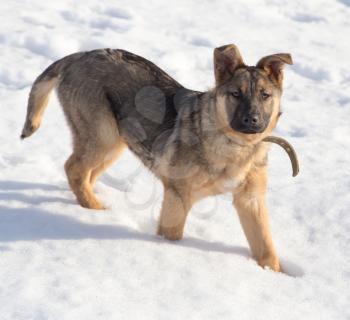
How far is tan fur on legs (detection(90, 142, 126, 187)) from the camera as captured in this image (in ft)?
18.2

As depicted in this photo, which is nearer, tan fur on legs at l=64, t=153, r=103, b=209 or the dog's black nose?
the dog's black nose

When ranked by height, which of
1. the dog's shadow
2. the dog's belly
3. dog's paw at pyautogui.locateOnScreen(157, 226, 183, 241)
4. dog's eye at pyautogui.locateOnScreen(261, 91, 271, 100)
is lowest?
the dog's shadow

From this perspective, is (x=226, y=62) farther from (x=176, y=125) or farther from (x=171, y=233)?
(x=171, y=233)

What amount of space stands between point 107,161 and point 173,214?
115 cm

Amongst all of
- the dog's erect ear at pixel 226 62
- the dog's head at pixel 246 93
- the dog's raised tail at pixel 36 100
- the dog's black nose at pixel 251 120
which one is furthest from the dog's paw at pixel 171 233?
the dog's raised tail at pixel 36 100

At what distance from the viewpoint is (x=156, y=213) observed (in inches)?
213

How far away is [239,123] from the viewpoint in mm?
4418

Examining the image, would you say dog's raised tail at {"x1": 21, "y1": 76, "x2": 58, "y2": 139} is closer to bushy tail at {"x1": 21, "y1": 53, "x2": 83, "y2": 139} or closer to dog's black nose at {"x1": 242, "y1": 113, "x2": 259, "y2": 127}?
bushy tail at {"x1": 21, "y1": 53, "x2": 83, "y2": 139}

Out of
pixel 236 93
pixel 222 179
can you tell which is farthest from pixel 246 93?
pixel 222 179

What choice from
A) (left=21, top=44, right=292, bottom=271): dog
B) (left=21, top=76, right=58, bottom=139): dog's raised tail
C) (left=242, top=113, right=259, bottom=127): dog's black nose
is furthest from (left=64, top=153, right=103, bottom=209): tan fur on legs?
(left=242, top=113, right=259, bottom=127): dog's black nose

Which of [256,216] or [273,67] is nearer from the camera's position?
[273,67]

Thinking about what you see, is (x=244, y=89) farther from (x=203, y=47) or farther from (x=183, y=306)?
(x=203, y=47)

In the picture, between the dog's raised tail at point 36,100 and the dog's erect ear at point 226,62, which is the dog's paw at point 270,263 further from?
the dog's raised tail at point 36,100

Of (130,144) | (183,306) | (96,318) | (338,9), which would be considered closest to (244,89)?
(130,144)
